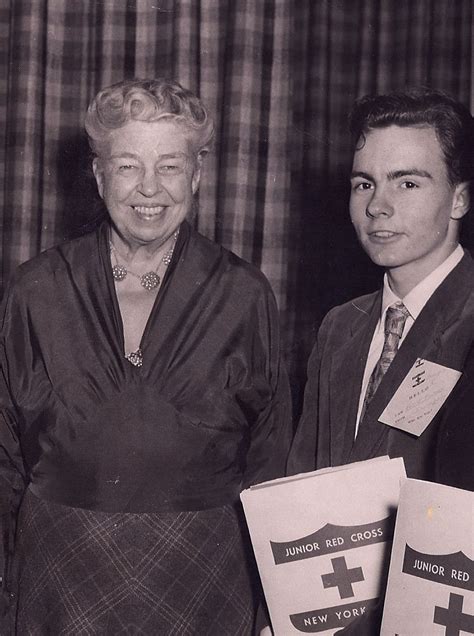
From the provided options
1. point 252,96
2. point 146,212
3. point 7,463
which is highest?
point 252,96

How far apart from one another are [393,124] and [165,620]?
1077 millimetres

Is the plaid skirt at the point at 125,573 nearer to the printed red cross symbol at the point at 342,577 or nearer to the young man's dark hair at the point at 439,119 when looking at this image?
the printed red cross symbol at the point at 342,577

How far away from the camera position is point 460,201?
1726 millimetres

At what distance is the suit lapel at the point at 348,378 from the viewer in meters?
1.67

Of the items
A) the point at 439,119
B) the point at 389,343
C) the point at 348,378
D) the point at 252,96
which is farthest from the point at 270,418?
the point at 252,96

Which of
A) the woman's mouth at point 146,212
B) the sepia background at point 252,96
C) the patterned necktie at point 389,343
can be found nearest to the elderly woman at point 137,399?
the woman's mouth at point 146,212

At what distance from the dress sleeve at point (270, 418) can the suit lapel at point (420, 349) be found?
0.83 feet

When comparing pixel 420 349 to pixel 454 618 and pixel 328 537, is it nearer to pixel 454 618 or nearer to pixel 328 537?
pixel 328 537

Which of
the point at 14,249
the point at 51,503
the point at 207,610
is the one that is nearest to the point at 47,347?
the point at 51,503

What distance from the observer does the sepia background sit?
265cm

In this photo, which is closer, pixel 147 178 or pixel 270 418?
pixel 147 178

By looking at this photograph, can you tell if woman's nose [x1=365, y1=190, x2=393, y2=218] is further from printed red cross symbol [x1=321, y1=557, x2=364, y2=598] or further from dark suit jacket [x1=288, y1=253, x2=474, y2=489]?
printed red cross symbol [x1=321, y1=557, x2=364, y2=598]

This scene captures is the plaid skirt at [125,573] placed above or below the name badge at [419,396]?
below

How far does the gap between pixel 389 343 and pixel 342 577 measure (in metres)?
0.49
